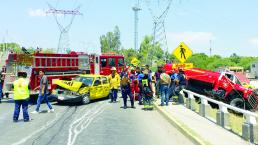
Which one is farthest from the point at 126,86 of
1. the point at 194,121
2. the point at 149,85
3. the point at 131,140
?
the point at 131,140

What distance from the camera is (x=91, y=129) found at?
11766mm

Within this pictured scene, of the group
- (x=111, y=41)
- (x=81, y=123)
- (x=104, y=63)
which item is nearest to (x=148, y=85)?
(x=81, y=123)

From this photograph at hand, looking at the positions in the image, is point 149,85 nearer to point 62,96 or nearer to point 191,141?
point 62,96

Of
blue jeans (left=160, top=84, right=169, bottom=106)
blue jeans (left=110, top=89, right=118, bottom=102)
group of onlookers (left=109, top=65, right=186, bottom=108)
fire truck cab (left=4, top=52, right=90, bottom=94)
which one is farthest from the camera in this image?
blue jeans (left=110, top=89, right=118, bottom=102)

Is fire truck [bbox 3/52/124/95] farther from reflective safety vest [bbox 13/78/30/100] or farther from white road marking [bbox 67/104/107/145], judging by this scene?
reflective safety vest [bbox 13/78/30/100]

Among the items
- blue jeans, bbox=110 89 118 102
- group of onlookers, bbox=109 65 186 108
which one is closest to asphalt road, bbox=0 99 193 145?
group of onlookers, bbox=109 65 186 108

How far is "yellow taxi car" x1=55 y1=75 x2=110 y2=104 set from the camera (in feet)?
61.3

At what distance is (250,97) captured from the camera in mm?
18172

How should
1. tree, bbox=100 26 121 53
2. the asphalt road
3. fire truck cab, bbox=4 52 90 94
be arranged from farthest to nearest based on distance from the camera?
tree, bbox=100 26 121 53
fire truck cab, bbox=4 52 90 94
the asphalt road

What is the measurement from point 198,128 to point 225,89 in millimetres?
7967

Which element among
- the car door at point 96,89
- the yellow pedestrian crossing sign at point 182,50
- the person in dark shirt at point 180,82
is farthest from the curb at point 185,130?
the car door at point 96,89

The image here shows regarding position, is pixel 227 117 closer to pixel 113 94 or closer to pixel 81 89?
pixel 81 89

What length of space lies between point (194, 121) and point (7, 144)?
608 cm

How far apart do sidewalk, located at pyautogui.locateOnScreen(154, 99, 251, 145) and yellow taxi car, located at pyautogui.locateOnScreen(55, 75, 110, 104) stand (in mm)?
4518
